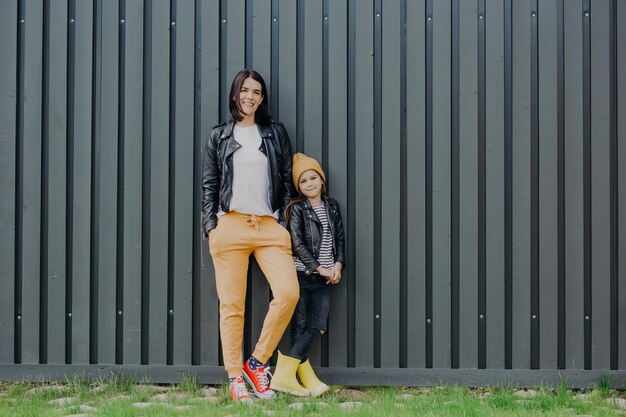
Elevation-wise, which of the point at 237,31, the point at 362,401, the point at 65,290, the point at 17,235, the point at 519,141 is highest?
the point at 237,31

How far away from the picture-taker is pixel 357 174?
459 cm

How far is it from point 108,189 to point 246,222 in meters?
0.97

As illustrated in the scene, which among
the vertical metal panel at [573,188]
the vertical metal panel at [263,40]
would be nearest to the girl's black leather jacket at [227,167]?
the vertical metal panel at [263,40]

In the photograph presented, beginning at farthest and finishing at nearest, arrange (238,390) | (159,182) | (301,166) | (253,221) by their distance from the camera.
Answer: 1. (159,182)
2. (301,166)
3. (253,221)
4. (238,390)

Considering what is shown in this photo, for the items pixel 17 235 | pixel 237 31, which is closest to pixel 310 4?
pixel 237 31

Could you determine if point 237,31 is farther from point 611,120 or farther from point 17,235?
point 611,120

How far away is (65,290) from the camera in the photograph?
15.3 feet

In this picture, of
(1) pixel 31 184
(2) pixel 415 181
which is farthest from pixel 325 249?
(1) pixel 31 184

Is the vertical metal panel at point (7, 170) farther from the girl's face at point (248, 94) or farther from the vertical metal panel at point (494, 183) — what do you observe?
the vertical metal panel at point (494, 183)

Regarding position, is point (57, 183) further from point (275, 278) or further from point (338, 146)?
point (338, 146)

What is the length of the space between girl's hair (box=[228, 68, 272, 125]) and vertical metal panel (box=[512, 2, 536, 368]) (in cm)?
151

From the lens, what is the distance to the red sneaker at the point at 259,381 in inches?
167

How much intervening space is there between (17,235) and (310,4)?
2346 millimetres

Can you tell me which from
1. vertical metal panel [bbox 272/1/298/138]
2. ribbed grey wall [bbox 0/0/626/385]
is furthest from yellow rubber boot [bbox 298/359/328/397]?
vertical metal panel [bbox 272/1/298/138]
